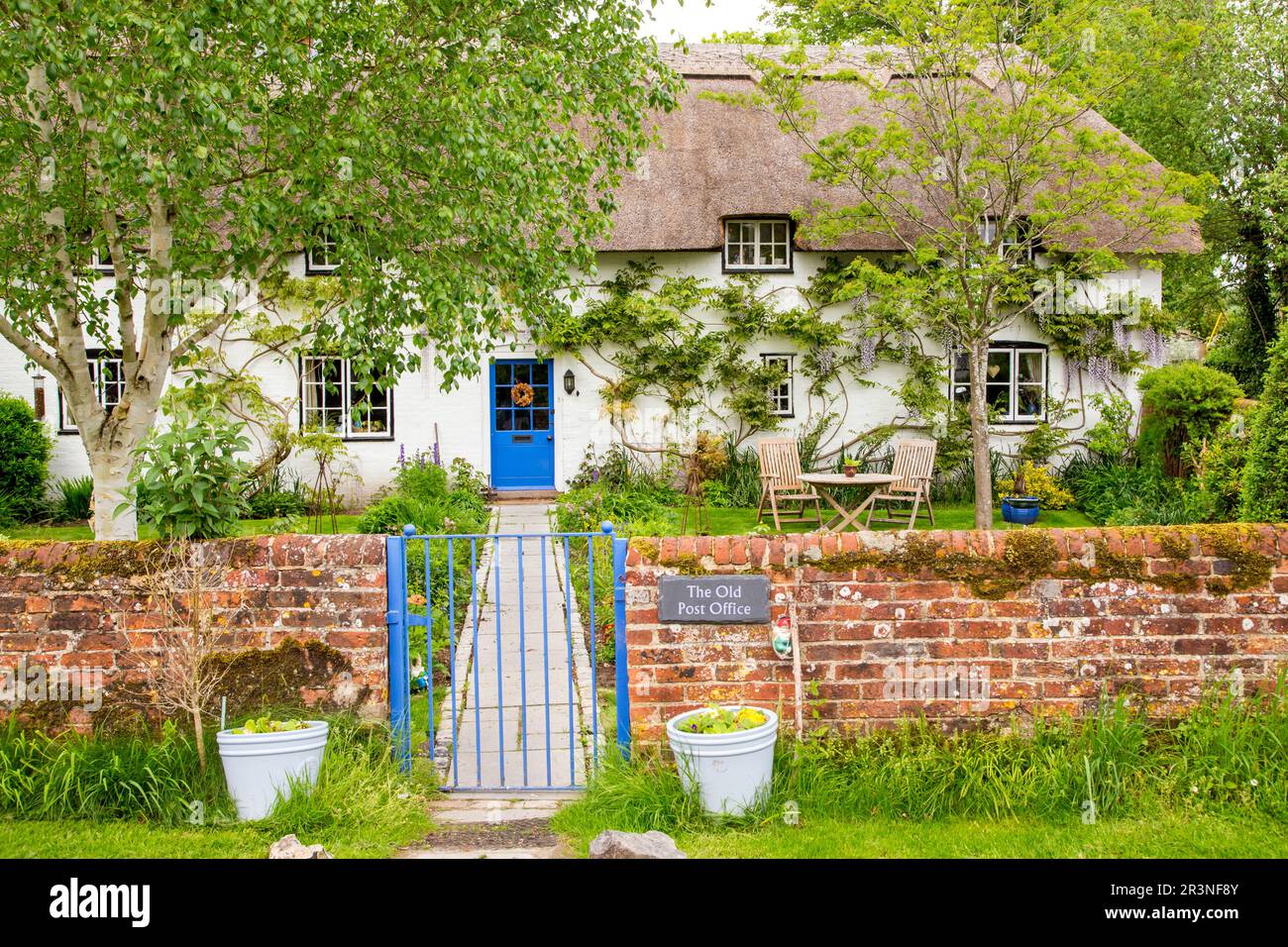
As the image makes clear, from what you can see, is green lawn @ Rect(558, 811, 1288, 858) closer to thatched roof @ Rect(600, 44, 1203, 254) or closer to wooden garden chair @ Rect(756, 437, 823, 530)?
wooden garden chair @ Rect(756, 437, 823, 530)

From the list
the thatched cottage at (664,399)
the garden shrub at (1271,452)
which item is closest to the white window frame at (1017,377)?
the thatched cottage at (664,399)

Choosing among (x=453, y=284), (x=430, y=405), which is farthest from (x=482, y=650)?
(x=430, y=405)

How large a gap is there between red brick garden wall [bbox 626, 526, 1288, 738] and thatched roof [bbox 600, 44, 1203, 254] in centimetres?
1073

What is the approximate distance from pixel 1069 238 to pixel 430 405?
10.3m

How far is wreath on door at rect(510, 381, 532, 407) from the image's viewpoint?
50.7ft

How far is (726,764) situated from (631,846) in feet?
2.21

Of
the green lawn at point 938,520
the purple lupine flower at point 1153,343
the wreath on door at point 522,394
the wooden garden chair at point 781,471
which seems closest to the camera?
the green lawn at point 938,520

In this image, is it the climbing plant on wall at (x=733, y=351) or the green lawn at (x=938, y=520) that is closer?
the green lawn at (x=938, y=520)

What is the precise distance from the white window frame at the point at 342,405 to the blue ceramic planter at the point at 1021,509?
29.7 ft

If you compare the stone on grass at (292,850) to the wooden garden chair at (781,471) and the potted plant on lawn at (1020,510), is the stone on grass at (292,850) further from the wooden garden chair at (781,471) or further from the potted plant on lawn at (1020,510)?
the potted plant on lawn at (1020,510)

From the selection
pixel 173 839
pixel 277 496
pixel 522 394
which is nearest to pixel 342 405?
pixel 277 496

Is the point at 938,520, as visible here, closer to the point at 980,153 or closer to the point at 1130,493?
the point at 1130,493

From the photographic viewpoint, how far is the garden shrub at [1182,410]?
1370 centimetres

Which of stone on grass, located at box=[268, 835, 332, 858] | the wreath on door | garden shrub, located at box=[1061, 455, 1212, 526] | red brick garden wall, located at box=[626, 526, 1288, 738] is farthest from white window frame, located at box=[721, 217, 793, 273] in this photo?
stone on grass, located at box=[268, 835, 332, 858]
